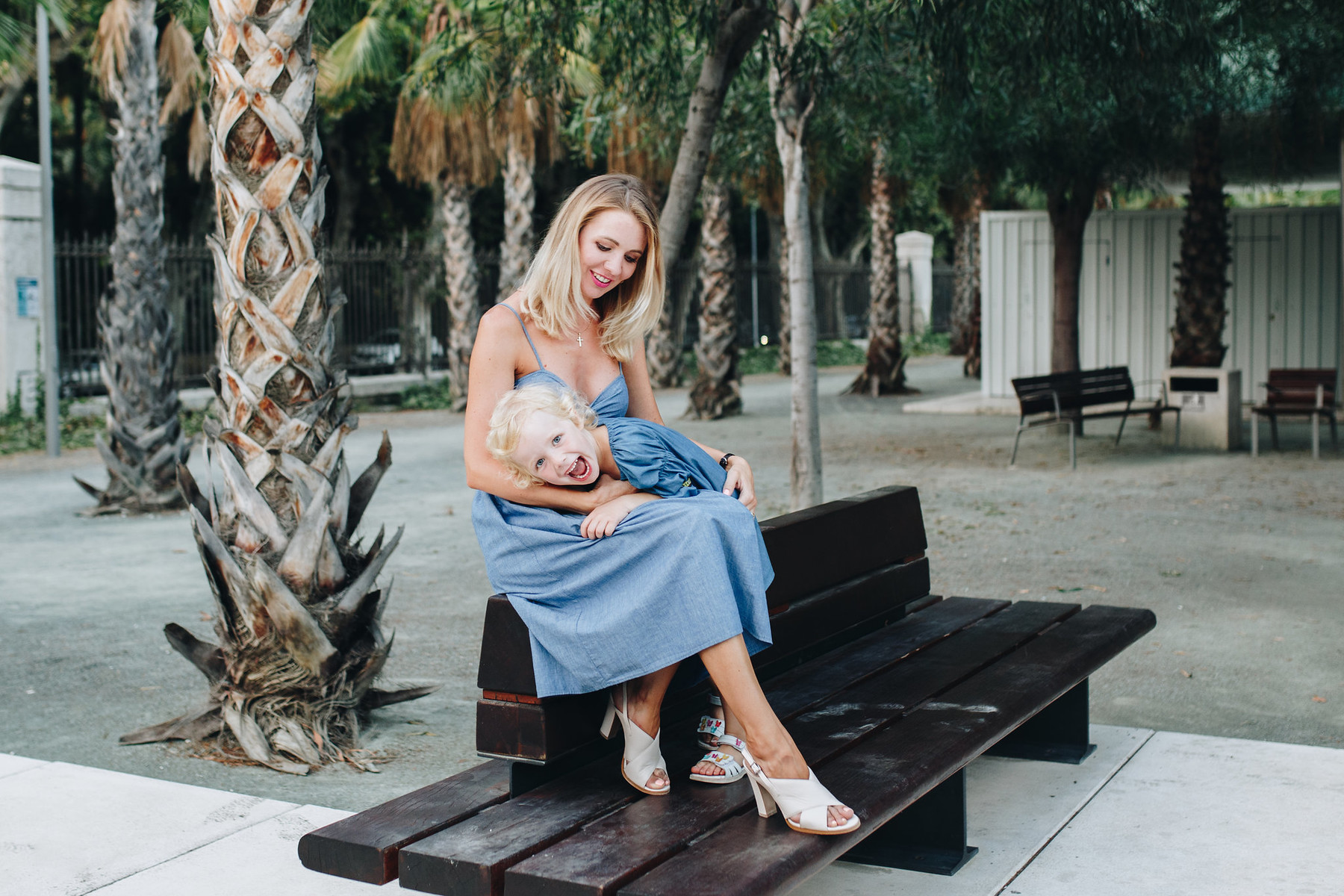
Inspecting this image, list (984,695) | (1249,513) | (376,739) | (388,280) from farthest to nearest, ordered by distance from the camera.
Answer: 1. (388,280)
2. (1249,513)
3. (376,739)
4. (984,695)

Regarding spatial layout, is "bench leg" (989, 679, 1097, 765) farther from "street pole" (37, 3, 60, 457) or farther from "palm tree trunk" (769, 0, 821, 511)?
"street pole" (37, 3, 60, 457)

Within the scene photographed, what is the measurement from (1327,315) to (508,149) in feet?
36.3

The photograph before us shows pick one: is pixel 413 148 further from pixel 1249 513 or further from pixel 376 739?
pixel 376 739

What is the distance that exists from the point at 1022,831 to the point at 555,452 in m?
1.84

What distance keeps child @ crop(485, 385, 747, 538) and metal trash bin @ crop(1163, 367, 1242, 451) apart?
1135 centimetres

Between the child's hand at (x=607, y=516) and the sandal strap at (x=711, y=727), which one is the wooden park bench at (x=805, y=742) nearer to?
the sandal strap at (x=711, y=727)

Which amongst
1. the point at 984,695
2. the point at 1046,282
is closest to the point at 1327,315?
the point at 1046,282

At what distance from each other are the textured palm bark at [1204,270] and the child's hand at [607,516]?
1347 cm

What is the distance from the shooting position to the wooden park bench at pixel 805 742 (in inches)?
96.5

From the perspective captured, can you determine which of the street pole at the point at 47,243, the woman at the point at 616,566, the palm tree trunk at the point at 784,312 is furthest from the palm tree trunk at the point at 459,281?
the woman at the point at 616,566

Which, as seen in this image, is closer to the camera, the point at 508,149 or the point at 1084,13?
the point at 1084,13

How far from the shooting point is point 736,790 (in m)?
2.84

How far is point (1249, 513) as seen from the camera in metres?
9.48

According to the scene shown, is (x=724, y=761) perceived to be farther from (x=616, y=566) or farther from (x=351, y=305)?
(x=351, y=305)
